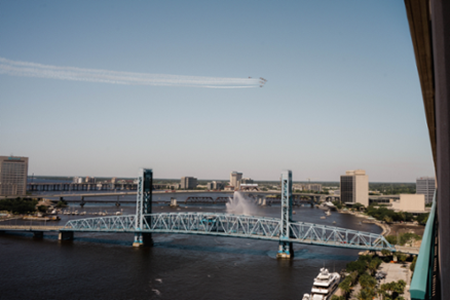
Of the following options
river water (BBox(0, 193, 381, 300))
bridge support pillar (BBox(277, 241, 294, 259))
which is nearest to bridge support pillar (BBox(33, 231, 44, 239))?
river water (BBox(0, 193, 381, 300))

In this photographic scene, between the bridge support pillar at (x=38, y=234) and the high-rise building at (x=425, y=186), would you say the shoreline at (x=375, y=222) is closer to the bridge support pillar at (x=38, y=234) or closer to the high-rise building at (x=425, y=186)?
the high-rise building at (x=425, y=186)

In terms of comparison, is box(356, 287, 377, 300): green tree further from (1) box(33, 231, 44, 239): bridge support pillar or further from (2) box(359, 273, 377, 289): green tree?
(1) box(33, 231, 44, 239): bridge support pillar

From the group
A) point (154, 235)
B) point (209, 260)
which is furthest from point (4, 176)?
point (209, 260)

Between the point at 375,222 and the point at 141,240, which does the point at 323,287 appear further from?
the point at 375,222

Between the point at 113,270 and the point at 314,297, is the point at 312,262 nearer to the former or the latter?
the point at 314,297

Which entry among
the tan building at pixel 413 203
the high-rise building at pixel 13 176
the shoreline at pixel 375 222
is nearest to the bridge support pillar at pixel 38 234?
the shoreline at pixel 375 222

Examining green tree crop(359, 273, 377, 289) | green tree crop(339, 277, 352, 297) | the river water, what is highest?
green tree crop(359, 273, 377, 289)
